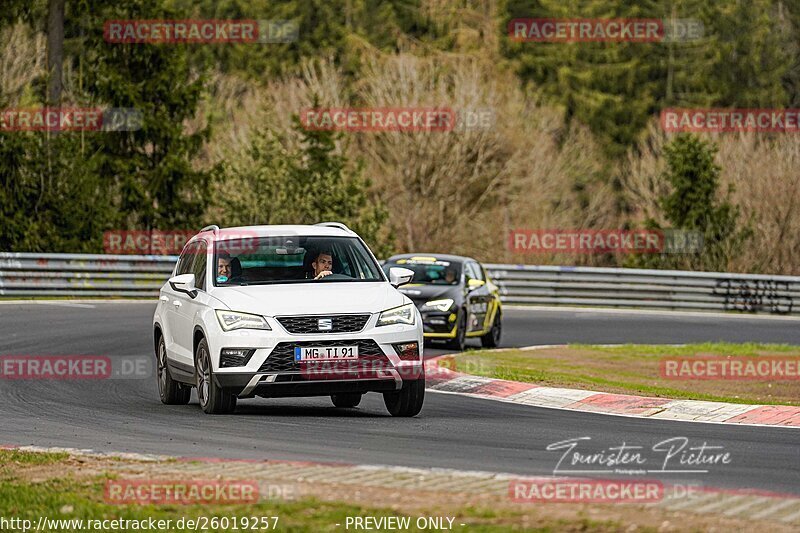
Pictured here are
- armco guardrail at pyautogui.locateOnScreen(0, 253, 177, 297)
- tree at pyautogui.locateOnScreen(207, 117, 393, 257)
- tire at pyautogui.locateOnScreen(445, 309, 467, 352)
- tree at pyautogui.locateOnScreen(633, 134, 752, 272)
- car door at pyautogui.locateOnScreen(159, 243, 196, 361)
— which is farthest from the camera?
tree at pyautogui.locateOnScreen(633, 134, 752, 272)

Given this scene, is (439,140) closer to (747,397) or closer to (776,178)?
(776,178)

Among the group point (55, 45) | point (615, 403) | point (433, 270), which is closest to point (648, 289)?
point (433, 270)

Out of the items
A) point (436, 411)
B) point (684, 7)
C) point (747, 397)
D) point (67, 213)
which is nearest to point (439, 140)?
point (67, 213)

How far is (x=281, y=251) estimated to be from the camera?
45.8 feet

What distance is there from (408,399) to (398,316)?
0.82m

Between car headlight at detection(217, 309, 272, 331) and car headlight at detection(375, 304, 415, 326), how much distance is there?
103 centimetres

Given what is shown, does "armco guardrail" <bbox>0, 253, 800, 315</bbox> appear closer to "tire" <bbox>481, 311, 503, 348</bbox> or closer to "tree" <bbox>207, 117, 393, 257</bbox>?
"tree" <bbox>207, 117, 393, 257</bbox>

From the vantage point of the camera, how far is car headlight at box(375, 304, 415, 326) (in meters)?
13.0

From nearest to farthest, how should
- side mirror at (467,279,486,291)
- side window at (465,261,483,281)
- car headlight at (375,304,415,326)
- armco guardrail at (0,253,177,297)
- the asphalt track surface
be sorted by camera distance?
the asphalt track surface, car headlight at (375,304,415,326), side mirror at (467,279,486,291), side window at (465,261,483,281), armco guardrail at (0,253,177,297)

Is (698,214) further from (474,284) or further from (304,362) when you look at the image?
(304,362)

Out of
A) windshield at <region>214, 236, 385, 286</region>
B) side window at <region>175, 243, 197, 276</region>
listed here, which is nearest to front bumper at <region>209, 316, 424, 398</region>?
windshield at <region>214, 236, 385, 286</region>

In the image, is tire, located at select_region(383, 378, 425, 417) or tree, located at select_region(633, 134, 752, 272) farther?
tree, located at select_region(633, 134, 752, 272)

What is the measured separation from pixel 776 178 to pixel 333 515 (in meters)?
48.0

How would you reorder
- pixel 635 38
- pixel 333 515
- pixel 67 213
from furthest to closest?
pixel 635 38, pixel 67 213, pixel 333 515
